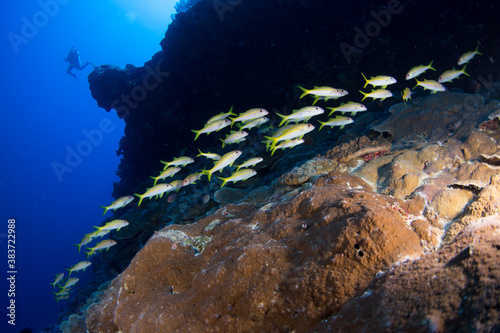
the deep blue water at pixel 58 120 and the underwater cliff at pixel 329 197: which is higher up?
the deep blue water at pixel 58 120

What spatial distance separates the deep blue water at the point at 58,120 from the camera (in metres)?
87.3

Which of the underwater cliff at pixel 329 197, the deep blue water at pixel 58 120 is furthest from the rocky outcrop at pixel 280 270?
the deep blue water at pixel 58 120

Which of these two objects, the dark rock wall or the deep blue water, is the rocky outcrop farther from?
the deep blue water

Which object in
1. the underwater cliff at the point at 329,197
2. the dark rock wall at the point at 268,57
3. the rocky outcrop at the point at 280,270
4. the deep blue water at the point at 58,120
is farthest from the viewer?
the deep blue water at the point at 58,120

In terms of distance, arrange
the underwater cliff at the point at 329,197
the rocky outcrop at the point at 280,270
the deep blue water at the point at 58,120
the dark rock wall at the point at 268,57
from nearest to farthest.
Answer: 1. the underwater cliff at the point at 329,197
2. the rocky outcrop at the point at 280,270
3. the dark rock wall at the point at 268,57
4. the deep blue water at the point at 58,120

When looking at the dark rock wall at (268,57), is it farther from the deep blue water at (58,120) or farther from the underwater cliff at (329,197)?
the deep blue water at (58,120)

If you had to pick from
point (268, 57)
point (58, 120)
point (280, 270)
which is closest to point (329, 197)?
point (280, 270)

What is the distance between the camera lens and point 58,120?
139875 mm

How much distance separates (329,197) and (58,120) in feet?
589

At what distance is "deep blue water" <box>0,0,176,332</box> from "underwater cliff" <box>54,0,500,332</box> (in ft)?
255

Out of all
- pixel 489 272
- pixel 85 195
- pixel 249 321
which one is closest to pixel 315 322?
pixel 249 321

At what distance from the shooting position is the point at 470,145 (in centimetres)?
381

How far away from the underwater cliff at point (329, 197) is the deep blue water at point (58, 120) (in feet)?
255

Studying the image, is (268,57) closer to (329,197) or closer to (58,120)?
(329,197)
